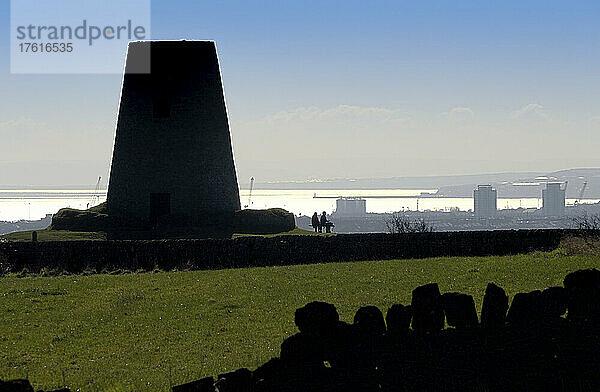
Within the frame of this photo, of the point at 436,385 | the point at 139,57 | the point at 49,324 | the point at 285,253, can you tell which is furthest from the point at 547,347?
the point at 139,57

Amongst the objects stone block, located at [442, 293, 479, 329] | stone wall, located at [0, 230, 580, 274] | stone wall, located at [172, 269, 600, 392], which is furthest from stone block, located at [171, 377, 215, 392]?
stone wall, located at [0, 230, 580, 274]

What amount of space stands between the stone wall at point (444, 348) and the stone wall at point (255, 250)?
22.9 metres

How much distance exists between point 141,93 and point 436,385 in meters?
36.5

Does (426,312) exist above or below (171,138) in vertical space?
below

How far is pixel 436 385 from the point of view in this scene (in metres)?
10.0

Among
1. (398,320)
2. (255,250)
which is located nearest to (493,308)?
(398,320)

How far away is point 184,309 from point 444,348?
11.8 meters

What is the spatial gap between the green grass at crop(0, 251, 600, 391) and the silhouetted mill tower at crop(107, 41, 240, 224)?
13.9 meters

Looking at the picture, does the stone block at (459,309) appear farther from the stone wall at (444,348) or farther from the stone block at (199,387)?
the stone block at (199,387)

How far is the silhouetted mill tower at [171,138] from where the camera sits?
43.5 meters

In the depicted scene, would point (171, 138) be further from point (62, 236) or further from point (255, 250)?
point (255, 250)

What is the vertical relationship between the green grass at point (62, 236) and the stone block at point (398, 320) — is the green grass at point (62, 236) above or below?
above

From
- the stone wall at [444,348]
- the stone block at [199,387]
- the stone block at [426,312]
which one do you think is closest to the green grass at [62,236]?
the stone wall at [444,348]

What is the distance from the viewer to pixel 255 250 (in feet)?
109
